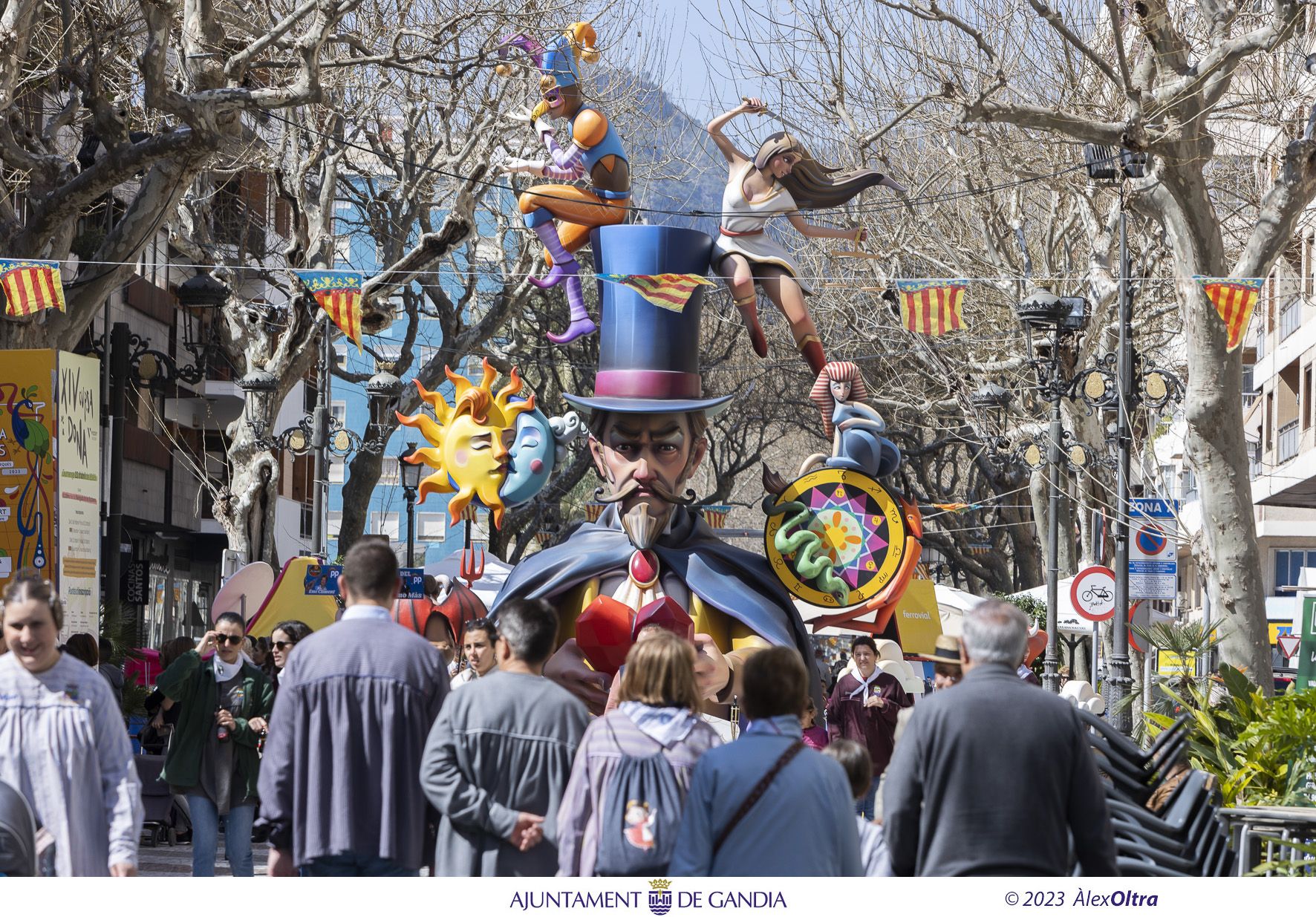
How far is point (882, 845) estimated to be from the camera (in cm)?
593

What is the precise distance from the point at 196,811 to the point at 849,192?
721cm

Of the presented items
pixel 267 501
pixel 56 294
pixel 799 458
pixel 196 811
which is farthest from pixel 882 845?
pixel 799 458

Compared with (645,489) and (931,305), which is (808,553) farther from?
(931,305)

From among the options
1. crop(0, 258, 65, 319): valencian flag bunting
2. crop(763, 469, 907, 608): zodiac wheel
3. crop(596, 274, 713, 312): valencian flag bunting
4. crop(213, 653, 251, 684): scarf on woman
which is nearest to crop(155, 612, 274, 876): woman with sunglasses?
crop(213, 653, 251, 684): scarf on woman

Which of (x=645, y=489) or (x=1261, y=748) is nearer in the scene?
(x=1261, y=748)

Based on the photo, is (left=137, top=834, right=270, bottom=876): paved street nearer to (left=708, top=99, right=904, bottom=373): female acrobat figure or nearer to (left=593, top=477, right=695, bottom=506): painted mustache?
(left=593, top=477, right=695, bottom=506): painted mustache

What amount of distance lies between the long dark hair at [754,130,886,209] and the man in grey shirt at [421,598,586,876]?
8.56 meters

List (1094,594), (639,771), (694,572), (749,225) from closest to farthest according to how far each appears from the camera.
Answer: (639,771), (694,572), (749,225), (1094,594)

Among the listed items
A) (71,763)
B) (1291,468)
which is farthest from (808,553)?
(1291,468)

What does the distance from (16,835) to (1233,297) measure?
9.91 metres

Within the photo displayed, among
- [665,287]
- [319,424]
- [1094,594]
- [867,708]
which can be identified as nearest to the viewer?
[867,708]

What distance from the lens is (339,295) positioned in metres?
19.2
